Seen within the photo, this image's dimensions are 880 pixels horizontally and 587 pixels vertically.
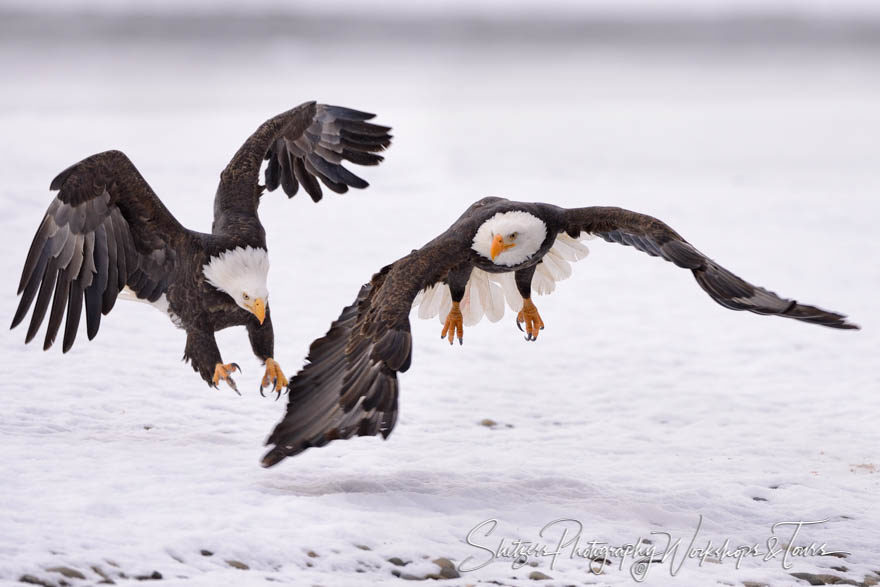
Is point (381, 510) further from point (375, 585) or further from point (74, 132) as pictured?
point (74, 132)

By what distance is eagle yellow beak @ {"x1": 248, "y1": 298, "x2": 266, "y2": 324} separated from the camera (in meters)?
4.24

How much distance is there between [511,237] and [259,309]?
1069 mm

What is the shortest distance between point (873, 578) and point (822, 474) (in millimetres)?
936

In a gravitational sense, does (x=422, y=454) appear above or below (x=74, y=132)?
below

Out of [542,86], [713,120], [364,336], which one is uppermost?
[542,86]

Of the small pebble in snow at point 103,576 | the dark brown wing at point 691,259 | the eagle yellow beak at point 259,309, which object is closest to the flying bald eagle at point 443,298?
the dark brown wing at point 691,259

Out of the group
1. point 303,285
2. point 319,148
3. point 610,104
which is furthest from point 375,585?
point 610,104

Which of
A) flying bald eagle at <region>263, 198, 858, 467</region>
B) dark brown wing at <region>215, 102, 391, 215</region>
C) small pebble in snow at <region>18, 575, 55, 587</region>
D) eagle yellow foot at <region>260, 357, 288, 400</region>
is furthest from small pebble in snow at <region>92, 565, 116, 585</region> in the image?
dark brown wing at <region>215, 102, 391, 215</region>

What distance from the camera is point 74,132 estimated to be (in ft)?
44.2

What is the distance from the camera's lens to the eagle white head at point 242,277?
4.27 meters

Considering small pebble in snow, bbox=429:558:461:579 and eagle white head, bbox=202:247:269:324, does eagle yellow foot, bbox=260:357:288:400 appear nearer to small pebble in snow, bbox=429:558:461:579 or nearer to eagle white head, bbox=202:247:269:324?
eagle white head, bbox=202:247:269:324

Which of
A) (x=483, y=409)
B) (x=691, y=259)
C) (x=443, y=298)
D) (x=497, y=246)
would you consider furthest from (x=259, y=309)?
(x=691, y=259)

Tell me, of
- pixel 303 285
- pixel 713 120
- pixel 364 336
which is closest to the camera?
pixel 364 336

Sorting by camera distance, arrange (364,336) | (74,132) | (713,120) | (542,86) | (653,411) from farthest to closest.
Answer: (542,86), (713,120), (74,132), (653,411), (364,336)
